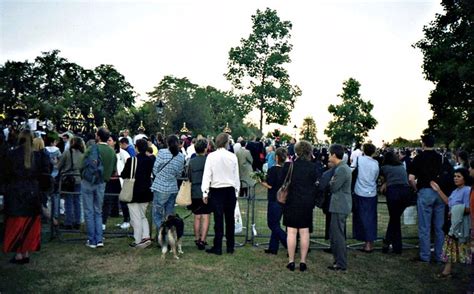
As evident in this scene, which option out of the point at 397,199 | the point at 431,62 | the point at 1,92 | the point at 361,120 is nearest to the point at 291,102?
the point at 431,62

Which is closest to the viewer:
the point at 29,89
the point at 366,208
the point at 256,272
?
the point at 256,272

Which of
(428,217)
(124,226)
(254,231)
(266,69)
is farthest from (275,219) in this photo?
(266,69)

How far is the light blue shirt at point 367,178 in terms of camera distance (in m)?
8.24

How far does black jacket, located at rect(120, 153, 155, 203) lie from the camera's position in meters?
8.00

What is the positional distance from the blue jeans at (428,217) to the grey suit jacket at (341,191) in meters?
1.52

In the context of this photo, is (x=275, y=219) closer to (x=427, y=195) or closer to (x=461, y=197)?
(x=427, y=195)

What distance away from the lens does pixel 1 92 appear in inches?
2822

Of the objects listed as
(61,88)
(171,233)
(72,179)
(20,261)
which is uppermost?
(61,88)

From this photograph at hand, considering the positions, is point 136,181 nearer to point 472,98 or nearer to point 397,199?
point 397,199

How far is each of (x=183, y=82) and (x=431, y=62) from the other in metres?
54.3

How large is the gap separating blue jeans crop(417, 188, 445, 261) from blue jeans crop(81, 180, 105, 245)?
18.5 feet

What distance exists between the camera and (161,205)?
8.02 m

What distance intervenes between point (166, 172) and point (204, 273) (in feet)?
6.83

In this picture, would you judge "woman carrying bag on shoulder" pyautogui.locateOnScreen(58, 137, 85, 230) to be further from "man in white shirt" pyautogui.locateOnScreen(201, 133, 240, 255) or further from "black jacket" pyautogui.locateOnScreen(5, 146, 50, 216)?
"man in white shirt" pyautogui.locateOnScreen(201, 133, 240, 255)
